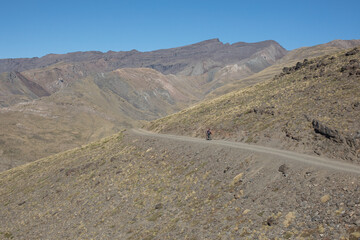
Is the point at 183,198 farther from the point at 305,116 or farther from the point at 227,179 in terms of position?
the point at 305,116

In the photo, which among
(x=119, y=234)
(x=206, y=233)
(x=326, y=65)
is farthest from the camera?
(x=326, y=65)

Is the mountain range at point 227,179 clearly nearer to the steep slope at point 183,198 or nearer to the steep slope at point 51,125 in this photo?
the steep slope at point 183,198

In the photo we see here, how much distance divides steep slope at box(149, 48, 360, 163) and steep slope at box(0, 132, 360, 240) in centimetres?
393

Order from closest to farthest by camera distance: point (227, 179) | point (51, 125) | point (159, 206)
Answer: point (227, 179)
point (159, 206)
point (51, 125)

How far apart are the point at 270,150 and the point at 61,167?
117 ft

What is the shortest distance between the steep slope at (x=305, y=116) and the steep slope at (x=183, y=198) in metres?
3.93

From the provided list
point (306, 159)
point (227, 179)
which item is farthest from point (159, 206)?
point (306, 159)

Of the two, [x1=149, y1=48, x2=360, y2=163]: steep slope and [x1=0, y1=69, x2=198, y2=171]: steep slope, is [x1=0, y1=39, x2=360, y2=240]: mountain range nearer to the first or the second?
[x1=149, y1=48, x2=360, y2=163]: steep slope

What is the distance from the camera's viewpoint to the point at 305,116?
2969 cm

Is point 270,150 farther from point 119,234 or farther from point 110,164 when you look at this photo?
point 110,164

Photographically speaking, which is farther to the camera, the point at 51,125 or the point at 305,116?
the point at 51,125

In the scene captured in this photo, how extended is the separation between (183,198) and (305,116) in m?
14.8

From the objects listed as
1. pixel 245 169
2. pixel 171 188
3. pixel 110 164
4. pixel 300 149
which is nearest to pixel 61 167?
pixel 110 164

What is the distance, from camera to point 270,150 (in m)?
26.6
